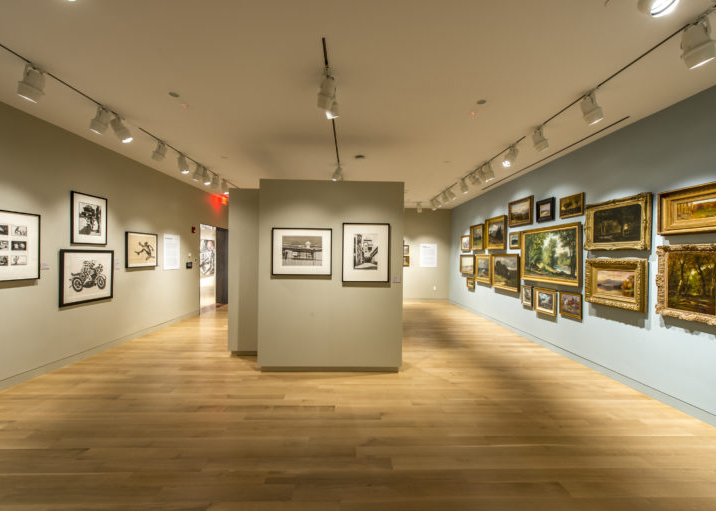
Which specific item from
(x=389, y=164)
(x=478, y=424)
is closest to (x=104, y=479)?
(x=478, y=424)

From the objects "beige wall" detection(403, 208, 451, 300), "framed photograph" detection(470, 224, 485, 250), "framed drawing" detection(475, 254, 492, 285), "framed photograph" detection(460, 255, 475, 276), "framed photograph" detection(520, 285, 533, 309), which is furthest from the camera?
"beige wall" detection(403, 208, 451, 300)

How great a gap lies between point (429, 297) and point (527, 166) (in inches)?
235

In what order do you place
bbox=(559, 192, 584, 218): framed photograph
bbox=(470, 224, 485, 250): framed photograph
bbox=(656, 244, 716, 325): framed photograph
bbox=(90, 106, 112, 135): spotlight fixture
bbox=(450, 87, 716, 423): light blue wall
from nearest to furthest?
1. bbox=(656, 244, 716, 325): framed photograph
2. bbox=(450, 87, 716, 423): light blue wall
3. bbox=(90, 106, 112, 135): spotlight fixture
4. bbox=(559, 192, 584, 218): framed photograph
5. bbox=(470, 224, 485, 250): framed photograph

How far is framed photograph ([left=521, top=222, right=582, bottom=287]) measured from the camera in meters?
4.58

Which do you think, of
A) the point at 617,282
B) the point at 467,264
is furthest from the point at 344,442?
the point at 467,264

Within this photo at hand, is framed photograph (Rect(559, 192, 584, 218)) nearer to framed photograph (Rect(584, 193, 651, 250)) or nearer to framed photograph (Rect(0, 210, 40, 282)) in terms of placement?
framed photograph (Rect(584, 193, 651, 250))

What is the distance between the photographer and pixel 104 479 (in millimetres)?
2141

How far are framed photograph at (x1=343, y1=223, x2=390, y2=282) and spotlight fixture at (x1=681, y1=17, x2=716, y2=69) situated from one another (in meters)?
3.07

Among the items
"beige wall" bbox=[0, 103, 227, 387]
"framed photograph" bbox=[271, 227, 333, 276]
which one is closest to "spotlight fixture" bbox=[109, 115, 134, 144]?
"beige wall" bbox=[0, 103, 227, 387]

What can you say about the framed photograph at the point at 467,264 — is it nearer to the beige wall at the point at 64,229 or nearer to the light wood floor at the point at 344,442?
the light wood floor at the point at 344,442

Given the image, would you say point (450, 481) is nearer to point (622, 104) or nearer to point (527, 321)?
point (622, 104)

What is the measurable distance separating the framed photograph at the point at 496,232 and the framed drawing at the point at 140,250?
775 cm

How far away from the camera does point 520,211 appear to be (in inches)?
241

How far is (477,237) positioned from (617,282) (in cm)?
435
